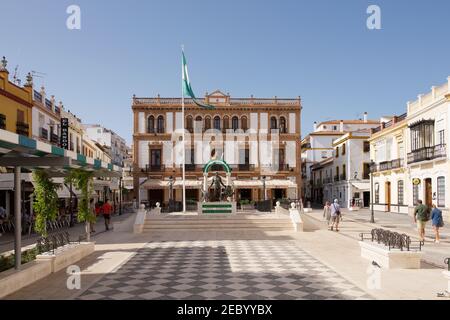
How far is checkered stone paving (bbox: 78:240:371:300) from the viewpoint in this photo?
8.45 metres

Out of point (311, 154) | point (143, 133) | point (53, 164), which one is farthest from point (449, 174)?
point (311, 154)

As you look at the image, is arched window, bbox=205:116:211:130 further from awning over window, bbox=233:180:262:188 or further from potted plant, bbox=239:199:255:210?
potted plant, bbox=239:199:255:210

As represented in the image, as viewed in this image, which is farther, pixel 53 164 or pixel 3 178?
pixel 3 178

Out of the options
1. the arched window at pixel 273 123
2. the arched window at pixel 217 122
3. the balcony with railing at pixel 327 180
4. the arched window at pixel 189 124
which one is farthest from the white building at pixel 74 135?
the balcony with railing at pixel 327 180

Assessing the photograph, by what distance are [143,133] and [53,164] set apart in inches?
1473

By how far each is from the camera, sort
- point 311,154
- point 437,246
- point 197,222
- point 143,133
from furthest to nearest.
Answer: point 311,154 → point 143,133 → point 197,222 → point 437,246

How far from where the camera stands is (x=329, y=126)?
68500 millimetres

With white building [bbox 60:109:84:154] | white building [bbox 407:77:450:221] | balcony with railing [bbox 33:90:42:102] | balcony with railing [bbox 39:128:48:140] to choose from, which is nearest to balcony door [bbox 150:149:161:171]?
white building [bbox 60:109:84:154]

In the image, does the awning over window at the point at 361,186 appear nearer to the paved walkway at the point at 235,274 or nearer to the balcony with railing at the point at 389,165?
the balcony with railing at the point at 389,165

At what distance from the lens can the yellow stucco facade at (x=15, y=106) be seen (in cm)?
2506

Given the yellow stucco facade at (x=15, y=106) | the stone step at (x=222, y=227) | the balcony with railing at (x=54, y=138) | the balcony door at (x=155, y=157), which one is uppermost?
the yellow stucco facade at (x=15, y=106)

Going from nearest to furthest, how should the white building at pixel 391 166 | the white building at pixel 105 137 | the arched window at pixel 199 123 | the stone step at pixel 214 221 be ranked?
the stone step at pixel 214 221
the white building at pixel 391 166
the arched window at pixel 199 123
the white building at pixel 105 137

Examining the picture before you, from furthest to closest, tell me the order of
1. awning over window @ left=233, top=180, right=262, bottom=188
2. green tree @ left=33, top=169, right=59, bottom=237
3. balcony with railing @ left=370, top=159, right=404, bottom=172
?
awning over window @ left=233, top=180, right=262, bottom=188, balcony with railing @ left=370, top=159, right=404, bottom=172, green tree @ left=33, top=169, right=59, bottom=237
